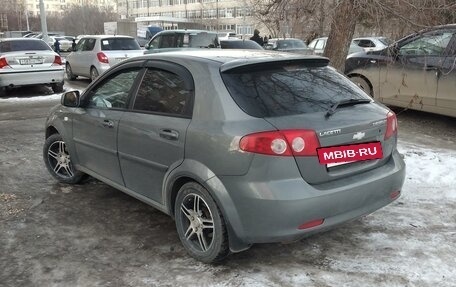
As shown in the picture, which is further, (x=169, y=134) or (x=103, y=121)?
(x=103, y=121)

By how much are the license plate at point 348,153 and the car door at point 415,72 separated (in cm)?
469

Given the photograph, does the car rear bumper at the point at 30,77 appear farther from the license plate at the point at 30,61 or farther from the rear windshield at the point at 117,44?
the rear windshield at the point at 117,44

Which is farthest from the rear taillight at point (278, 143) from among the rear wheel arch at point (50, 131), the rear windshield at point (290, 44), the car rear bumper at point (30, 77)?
the rear windshield at point (290, 44)

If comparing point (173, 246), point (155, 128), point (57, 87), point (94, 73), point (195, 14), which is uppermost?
point (195, 14)

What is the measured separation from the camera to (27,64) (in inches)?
472

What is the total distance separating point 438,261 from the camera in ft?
11.6

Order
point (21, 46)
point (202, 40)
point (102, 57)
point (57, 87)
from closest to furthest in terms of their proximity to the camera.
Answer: point (21, 46) → point (57, 87) → point (102, 57) → point (202, 40)

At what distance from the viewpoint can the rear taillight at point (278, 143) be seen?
3.10 meters

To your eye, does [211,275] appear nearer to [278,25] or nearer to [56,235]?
[56,235]

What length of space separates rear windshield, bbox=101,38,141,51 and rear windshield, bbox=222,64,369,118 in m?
11.3

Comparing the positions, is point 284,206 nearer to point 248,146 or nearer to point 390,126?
point 248,146

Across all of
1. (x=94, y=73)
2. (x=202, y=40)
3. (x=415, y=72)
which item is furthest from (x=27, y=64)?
(x=415, y=72)

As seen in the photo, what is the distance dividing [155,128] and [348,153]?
1.47 meters

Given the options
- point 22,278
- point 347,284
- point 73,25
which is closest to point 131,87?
point 22,278
